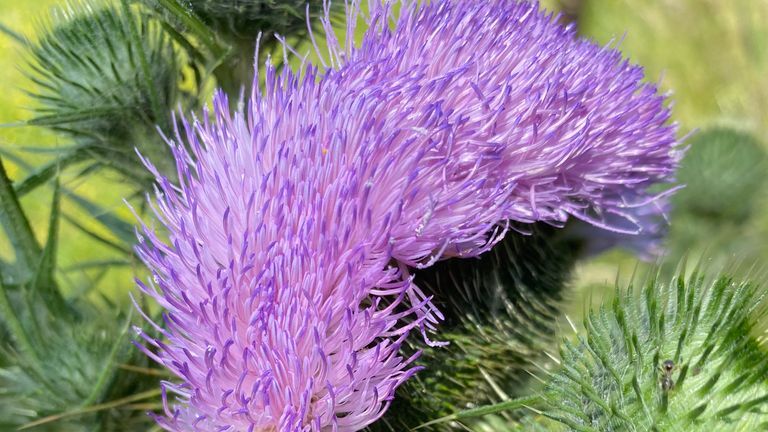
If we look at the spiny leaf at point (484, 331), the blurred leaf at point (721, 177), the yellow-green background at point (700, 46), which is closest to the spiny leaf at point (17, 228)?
the spiny leaf at point (484, 331)

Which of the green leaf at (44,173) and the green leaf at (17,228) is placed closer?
the green leaf at (17,228)

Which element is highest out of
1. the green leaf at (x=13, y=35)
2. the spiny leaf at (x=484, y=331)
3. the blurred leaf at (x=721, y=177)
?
the blurred leaf at (x=721, y=177)

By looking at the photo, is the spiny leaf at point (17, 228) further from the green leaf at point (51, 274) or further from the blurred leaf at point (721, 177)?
the blurred leaf at point (721, 177)

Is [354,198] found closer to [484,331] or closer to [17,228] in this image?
[484,331]

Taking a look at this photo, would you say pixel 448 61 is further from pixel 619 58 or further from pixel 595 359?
pixel 595 359

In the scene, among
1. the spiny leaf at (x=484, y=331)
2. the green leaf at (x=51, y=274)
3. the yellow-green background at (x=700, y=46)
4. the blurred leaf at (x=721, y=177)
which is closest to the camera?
the spiny leaf at (x=484, y=331)

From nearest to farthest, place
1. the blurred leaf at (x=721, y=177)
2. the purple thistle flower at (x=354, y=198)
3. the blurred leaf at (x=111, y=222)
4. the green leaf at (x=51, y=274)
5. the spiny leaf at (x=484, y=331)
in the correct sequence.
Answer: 1. the purple thistle flower at (x=354, y=198)
2. the spiny leaf at (x=484, y=331)
3. the green leaf at (x=51, y=274)
4. the blurred leaf at (x=111, y=222)
5. the blurred leaf at (x=721, y=177)


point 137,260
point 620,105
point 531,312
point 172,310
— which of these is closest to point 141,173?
point 137,260
